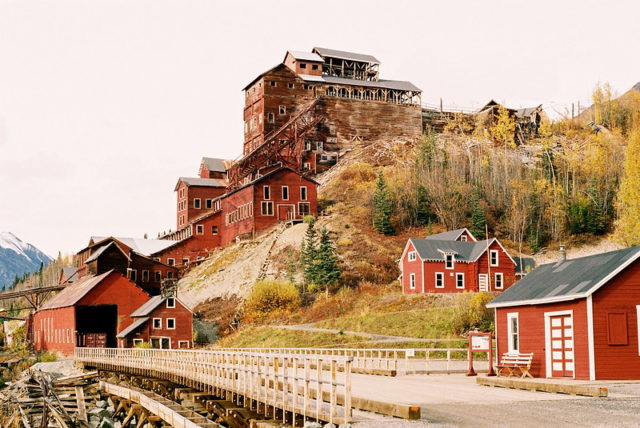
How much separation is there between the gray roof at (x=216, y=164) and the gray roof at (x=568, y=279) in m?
79.5

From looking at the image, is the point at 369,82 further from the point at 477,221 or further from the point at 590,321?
the point at 590,321

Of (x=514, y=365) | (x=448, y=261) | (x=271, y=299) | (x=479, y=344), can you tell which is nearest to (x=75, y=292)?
(x=271, y=299)

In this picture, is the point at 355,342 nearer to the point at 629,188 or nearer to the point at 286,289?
the point at 286,289

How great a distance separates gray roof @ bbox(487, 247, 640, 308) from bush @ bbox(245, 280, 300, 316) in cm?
3565

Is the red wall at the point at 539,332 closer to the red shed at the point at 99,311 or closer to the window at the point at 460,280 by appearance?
the window at the point at 460,280

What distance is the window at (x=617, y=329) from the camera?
25250 millimetres

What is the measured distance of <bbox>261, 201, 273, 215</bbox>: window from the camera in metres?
84.8

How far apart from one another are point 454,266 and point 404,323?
1294cm

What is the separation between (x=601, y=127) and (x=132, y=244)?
222ft

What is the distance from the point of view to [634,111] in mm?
111375

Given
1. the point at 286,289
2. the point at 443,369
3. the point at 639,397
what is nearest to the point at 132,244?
the point at 286,289

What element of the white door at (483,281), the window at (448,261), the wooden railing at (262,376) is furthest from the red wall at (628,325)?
the white door at (483,281)

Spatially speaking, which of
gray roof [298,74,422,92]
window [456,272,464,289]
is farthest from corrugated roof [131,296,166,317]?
gray roof [298,74,422,92]

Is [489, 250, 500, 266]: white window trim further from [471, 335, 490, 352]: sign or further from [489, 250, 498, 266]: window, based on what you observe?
[471, 335, 490, 352]: sign
